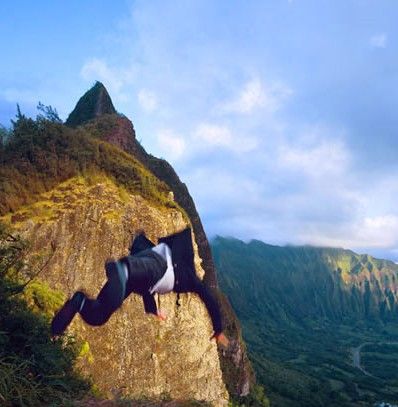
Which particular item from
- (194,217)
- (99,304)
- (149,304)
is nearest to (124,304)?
(99,304)

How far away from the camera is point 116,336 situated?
24875mm

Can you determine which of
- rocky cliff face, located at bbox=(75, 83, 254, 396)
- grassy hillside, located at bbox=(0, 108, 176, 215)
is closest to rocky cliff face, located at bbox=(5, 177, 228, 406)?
grassy hillside, located at bbox=(0, 108, 176, 215)

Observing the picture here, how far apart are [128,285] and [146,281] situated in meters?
1.57

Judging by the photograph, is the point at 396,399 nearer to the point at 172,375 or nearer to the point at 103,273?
the point at 172,375

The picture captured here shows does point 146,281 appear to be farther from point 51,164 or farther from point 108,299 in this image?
point 51,164

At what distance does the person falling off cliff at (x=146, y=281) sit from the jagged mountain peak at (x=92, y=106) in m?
28.4

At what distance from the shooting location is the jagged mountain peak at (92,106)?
181 ft

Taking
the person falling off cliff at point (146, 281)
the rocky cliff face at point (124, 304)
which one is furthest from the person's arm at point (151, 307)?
the rocky cliff face at point (124, 304)

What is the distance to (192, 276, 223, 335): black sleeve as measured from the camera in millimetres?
32297

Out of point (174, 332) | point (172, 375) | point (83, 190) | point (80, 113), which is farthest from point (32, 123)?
point (80, 113)

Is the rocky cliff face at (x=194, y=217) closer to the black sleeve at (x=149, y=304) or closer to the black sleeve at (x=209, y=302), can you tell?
the black sleeve at (x=209, y=302)

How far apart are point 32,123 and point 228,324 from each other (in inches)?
1261

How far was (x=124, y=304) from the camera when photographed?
25969 millimetres

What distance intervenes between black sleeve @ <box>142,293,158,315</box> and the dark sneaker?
4570 millimetres
